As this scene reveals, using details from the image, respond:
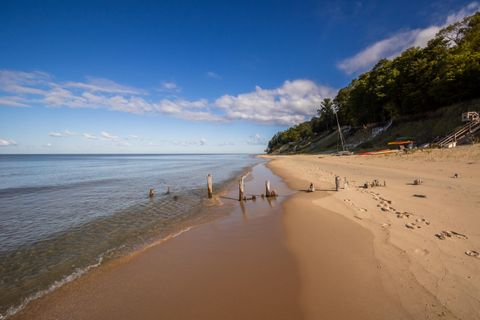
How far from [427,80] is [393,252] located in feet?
165

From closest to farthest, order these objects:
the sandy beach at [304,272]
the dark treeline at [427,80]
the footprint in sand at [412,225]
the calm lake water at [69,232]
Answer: the sandy beach at [304,272] → the calm lake water at [69,232] → the footprint in sand at [412,225] → the dark treeline at [427,80]

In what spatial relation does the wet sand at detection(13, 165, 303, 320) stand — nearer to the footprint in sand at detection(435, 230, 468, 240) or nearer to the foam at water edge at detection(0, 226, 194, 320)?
the foam at water edge at detection(0, 226, 194, 320)

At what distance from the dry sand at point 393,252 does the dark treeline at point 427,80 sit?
35.0 meters

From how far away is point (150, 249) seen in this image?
8.25 m

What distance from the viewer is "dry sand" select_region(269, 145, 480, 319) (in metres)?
4.44

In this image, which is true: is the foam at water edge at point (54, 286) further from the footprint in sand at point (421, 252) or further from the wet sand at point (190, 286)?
the footprint in sand at point (421, 252)

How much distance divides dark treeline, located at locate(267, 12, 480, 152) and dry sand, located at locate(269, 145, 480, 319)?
1379 inches

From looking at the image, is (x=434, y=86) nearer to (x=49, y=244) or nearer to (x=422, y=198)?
(x=422, y=198)

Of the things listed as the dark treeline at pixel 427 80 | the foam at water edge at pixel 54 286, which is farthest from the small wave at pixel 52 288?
the dark treeline at pixel 427 80

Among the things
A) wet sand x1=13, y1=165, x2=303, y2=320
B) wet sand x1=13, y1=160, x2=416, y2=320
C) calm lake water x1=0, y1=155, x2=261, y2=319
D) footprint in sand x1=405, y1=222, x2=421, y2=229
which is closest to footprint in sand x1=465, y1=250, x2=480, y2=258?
footprint in sand x1=405, y1=222, x2=421, y2=229

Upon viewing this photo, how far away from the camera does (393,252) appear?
21.1 ft

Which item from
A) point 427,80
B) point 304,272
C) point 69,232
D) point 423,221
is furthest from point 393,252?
point 427,80

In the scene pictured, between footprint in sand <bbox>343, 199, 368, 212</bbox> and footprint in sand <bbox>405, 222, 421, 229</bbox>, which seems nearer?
footprint in sand <bbox>405, 222, 421, 229</bbox>

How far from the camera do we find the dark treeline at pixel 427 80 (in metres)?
36.9
